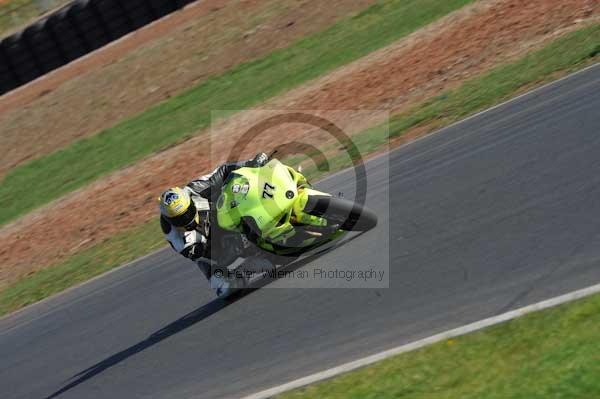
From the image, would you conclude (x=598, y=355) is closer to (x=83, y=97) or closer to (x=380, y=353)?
(x=380, y=353)

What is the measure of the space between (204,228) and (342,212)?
1.49 metres

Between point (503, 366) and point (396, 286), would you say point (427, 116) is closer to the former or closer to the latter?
point (396, 286)

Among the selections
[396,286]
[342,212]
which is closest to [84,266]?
[342,212]

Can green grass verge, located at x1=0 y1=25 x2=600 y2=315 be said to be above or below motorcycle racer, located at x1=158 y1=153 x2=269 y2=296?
below

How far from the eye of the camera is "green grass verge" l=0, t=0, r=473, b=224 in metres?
18.9

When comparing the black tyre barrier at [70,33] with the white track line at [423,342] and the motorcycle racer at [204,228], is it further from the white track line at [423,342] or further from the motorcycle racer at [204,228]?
the white track line at [423,342]

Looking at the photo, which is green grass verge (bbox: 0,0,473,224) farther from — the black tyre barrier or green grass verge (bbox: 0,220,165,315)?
the black tyre barrier

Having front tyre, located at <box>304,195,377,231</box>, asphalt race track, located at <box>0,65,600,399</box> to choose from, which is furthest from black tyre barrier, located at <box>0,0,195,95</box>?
front tyre, located at <box>304,195,377,231</box>

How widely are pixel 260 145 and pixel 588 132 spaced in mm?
8145

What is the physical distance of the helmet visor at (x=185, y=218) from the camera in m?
8.82

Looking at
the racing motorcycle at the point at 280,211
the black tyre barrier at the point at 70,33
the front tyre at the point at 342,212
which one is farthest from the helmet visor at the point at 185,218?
the black tyre barrier at the point at 70,33

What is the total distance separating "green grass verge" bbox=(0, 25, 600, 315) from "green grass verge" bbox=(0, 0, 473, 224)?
15.1 ft

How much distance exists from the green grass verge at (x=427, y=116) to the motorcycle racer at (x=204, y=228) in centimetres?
412

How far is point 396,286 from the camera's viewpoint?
7.47 m
